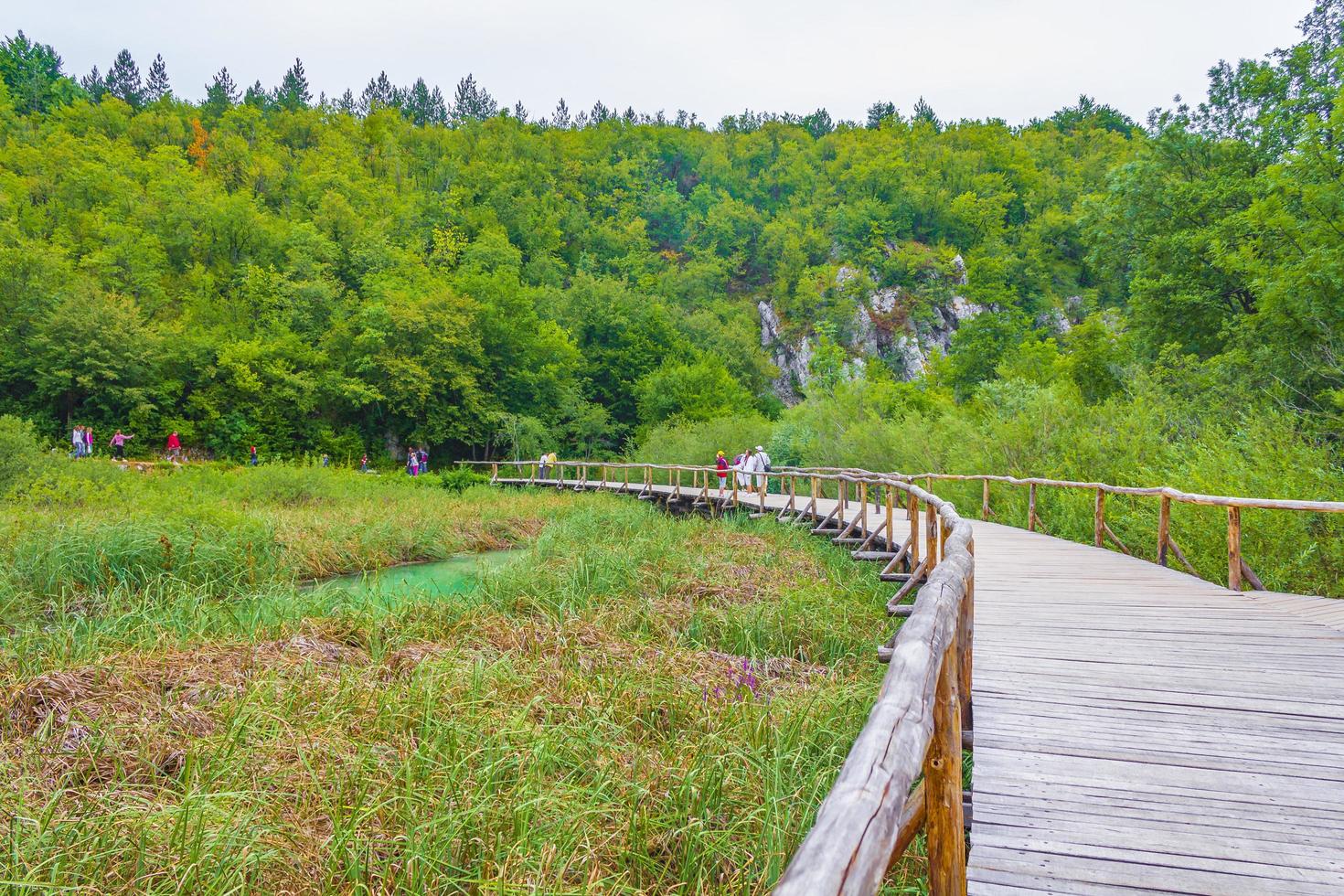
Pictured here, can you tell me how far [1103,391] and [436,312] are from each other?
26.5 metres

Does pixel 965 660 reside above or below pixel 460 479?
above

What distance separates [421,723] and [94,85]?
101 m

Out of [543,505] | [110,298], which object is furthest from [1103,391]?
[110,298]

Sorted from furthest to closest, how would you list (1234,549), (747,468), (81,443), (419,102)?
(419,102), (81,443), (747,468), (1234,549)

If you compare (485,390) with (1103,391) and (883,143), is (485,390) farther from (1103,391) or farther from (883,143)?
(883,143)

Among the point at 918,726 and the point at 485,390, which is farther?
the point at 485,390

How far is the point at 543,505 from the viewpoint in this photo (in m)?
18.3

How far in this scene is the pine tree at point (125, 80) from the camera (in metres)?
73.9

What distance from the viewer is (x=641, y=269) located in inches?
2377

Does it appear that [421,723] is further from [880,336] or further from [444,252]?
[880,336]

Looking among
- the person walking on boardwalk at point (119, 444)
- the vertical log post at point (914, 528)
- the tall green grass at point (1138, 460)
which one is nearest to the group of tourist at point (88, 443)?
the person walking on boardwalk at point (119, 444)

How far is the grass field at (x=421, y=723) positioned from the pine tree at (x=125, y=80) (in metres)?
88.1

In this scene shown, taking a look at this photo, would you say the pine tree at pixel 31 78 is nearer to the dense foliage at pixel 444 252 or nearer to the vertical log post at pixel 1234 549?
the dense foliage at pixel 444 252

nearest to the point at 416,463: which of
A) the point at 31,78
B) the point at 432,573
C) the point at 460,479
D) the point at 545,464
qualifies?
the point at 460,479
